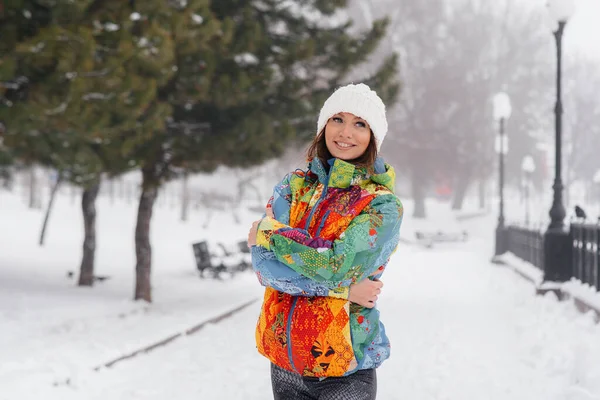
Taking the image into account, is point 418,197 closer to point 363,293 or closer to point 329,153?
point 329,153

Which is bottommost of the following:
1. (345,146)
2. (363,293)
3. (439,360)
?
(439,360)

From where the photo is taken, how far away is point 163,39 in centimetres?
764

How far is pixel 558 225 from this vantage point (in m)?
10.4

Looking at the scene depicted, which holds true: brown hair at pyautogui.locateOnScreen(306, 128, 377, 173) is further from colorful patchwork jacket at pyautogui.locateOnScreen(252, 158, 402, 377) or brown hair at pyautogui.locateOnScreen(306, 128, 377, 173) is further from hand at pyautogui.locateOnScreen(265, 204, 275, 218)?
hand at pyautogui.locateOnScreen(265, 204, 275, 218)

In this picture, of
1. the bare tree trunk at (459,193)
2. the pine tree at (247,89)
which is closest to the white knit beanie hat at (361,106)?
the pine tree at (247,89)

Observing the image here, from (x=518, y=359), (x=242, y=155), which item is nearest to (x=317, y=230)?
(x=518, y=359)

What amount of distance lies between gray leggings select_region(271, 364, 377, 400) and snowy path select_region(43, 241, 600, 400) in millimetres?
3534

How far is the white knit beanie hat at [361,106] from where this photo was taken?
2.39 metres

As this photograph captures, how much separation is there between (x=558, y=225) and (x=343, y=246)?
914 cm

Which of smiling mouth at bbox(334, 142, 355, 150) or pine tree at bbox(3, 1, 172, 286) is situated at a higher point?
pine tree at bbox(3, 1, 172, 286)

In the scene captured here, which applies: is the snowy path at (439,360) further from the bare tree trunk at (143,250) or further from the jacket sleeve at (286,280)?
the jacket sleeve at (286,280)

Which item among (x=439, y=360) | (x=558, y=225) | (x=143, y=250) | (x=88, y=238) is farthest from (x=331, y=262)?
(x=88, y=238)

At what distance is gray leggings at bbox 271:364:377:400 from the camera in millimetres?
2260

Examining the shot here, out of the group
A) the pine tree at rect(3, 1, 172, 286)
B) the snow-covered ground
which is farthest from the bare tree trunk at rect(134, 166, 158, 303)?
the pine tree at rect(3, 1, 172, 286)
